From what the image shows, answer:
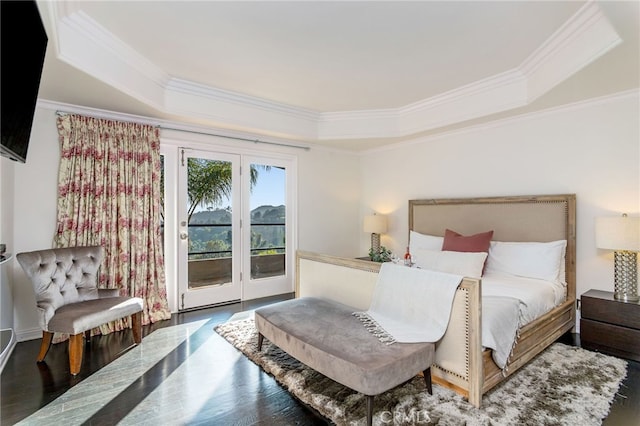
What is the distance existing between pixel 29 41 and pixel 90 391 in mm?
2198

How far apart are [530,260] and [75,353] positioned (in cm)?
419

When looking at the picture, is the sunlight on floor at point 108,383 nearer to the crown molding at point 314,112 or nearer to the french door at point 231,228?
the french door at point 231,228

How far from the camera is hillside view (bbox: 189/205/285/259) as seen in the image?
412 centimetres

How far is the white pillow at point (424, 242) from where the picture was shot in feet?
13.5

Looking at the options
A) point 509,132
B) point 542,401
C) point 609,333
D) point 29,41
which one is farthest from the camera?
point 509,132

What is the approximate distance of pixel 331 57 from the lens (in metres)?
2.99

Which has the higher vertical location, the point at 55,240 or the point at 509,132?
the point at 509,132

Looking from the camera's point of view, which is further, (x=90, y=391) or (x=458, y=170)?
(x=458, y=170)

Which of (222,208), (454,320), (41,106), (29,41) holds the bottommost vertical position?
(454,320)

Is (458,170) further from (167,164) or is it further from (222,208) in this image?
(167,164)

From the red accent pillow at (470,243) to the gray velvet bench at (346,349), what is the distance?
1738 millimetres

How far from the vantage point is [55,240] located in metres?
3.15

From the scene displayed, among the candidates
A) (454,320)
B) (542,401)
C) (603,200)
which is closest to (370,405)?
(454,320)

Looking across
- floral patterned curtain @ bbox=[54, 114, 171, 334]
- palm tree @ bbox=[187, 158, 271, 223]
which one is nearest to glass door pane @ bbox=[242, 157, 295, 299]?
palm tree @ bbox=[187, 158, 271, 223]
